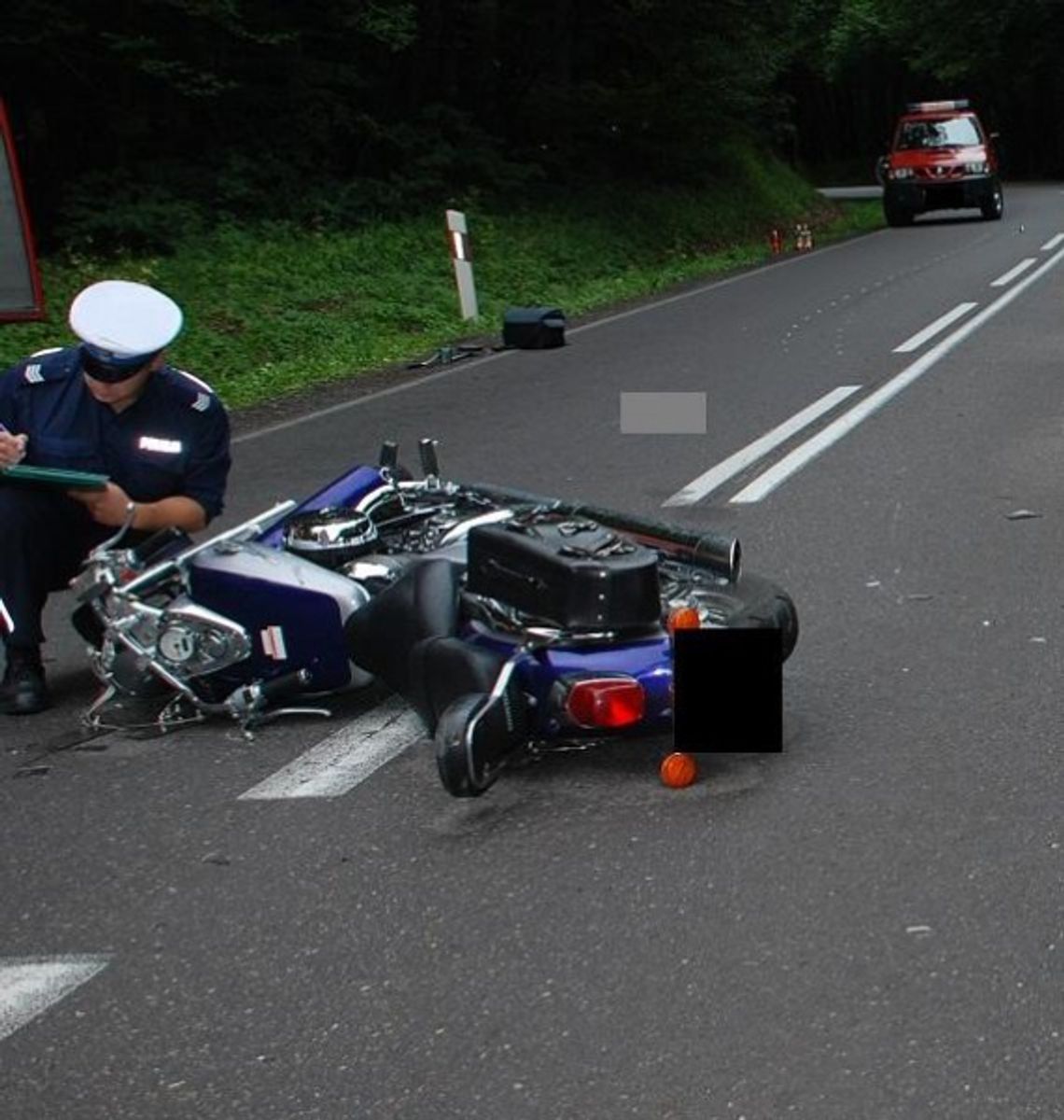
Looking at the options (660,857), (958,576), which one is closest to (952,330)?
(958,576)

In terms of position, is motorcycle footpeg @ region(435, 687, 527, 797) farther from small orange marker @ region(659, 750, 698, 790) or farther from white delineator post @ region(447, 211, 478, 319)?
white delineator post @ region(447, 211, 478, 319)

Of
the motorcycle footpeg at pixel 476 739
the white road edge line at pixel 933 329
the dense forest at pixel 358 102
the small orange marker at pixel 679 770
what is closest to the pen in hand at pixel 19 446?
the motorcycle footpeg at pixel 476 739

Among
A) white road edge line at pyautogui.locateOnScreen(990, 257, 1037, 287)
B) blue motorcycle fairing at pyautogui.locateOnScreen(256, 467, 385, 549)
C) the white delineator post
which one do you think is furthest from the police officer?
white road edge line at pyautogui.locateOnScreen(990, 257, 1037, 287)

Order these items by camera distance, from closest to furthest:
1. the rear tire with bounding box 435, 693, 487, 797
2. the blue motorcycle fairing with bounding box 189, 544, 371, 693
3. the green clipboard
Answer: the rear tire with bounding box 435, 693, 487, 797
the blue motorcycle fairing with bounding box 189, 544, 371, 693
the green clipboard

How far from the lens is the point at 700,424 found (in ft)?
35.8

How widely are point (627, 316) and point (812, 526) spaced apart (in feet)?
36.9

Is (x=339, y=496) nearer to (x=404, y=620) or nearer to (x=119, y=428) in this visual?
(x=119, y=428)

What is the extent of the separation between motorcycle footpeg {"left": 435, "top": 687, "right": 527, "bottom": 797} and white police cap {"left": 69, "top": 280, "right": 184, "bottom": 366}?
1.67m

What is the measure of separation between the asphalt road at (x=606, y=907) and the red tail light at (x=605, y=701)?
19cm

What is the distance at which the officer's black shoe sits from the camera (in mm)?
5766

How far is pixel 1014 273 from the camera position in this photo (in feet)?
66.9

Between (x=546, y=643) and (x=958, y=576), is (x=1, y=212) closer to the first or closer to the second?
(x=958, y=576)

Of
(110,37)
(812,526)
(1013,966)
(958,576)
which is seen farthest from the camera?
(110,37)

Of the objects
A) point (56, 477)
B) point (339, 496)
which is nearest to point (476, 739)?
point (339, 496)
